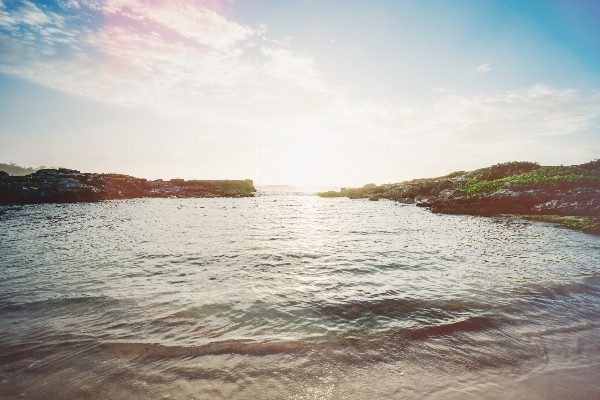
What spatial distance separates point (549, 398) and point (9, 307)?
532 inches

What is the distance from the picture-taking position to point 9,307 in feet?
26.1

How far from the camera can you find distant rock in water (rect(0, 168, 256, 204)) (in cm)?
5344

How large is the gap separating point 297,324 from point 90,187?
75511 millimetres

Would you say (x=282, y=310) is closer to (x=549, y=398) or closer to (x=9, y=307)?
(x=549, y=398)

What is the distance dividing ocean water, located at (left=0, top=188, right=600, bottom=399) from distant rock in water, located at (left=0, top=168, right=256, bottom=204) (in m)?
55.1

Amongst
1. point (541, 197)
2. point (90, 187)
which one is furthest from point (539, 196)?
point (90, 187)

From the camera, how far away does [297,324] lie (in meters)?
7.20

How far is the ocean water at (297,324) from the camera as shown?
4766 millimetres

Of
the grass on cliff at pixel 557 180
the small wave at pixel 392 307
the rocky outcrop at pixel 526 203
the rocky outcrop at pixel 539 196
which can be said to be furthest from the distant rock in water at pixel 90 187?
the grass on cliff at pixel 557 180

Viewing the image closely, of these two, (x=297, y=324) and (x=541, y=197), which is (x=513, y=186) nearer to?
(x=541, y=197)

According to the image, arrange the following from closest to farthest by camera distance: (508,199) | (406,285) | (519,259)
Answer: (406,285) → (519,259) → (508,199)

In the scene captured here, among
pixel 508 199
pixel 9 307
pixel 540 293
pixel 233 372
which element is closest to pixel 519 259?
pixel 540 293

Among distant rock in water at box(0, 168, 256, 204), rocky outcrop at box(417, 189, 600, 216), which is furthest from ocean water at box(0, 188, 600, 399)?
distant rock in water at box(0, 168, 256, 204)

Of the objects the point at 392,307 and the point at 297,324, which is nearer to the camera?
the point at 297,324
